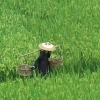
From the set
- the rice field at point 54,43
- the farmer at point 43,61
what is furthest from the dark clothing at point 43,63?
the rice field at point 54,43

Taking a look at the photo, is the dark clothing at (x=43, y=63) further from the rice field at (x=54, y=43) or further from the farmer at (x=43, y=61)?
the rice field at (x=54, y=43)

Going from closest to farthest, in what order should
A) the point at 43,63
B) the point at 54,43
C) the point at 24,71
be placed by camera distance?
the point at 24,71
the point at 43,63
the point at 54,43

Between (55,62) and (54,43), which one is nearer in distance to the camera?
(55,62)

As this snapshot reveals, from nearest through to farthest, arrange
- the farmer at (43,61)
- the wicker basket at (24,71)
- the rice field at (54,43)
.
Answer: the rice field at (54,43)
the wicker basket at (24,71)
the farmer at (43,61)

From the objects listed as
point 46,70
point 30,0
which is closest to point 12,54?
point 46,70

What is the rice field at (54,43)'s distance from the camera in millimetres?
4039

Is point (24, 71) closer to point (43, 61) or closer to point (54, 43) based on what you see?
point (43, 61)

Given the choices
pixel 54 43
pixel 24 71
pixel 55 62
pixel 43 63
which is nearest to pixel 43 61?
pixel 43 63

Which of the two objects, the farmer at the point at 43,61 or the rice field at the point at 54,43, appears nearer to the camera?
the rice field at the point at 54,43

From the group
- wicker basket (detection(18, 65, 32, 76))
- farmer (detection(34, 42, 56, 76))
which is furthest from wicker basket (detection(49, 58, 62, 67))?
wicker basket (detection(18, 65, 32, 76))

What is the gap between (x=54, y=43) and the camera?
546cm

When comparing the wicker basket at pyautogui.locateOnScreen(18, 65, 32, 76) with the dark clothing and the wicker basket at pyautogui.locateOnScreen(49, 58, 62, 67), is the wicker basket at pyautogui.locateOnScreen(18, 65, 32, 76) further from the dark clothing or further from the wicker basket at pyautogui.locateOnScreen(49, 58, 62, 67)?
the wicker basket at pyautogui.locateOnScreen(49, 58, 62, 67)

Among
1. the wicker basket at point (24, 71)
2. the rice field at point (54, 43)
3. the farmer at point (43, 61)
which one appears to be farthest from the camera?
the farmer at point (43, 61)

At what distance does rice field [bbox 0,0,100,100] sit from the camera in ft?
13.3
